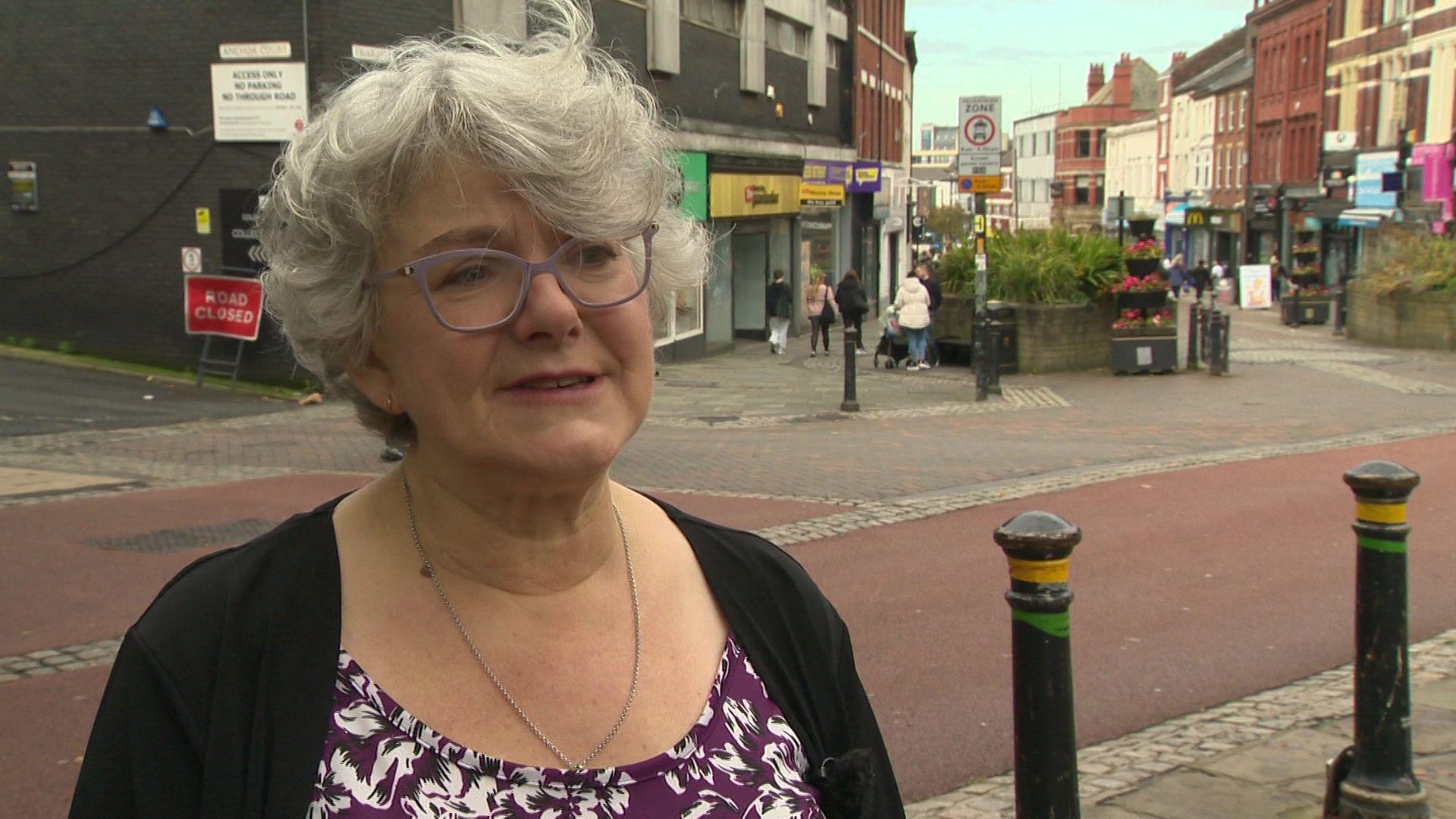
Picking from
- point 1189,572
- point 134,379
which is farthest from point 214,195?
point 1189,572

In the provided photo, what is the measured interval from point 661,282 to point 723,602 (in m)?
0.51

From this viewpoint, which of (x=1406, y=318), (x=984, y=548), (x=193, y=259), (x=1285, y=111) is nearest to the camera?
Answer: (x=984, y=548)

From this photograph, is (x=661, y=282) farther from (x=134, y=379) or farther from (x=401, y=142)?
(x=134, y=379)

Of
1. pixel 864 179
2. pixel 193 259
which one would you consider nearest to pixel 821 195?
pixel 864 179

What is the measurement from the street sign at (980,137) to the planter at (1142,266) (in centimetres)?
346

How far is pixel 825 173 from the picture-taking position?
3338 cm

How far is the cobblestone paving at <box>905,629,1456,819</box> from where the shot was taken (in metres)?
5.07

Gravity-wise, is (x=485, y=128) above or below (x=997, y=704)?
above

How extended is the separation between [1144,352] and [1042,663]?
19935 millimetres

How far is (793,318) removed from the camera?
121ft

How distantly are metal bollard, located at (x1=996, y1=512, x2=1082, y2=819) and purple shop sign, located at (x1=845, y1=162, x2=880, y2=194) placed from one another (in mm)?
33658

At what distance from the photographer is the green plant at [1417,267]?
28375 millimetres

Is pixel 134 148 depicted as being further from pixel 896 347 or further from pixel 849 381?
pixel 896 347

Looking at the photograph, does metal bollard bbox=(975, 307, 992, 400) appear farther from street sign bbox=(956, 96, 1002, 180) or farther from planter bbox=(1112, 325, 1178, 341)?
planter bbox=(1112, 325, 1178, 341)
